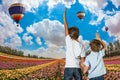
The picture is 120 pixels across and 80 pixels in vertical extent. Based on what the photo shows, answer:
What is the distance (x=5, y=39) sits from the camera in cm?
1402

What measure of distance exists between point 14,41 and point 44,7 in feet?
4.65

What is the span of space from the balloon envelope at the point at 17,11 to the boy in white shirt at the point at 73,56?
697cm

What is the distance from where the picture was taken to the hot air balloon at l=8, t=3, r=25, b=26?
13.6 meters

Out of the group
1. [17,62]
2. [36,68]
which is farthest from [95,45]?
[17,62]

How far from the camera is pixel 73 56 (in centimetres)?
655

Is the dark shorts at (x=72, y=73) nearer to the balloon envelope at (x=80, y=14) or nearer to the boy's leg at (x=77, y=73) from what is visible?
the boy's leg at (x=77, y=73)

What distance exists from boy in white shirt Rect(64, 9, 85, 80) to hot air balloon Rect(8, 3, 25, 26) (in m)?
6.97

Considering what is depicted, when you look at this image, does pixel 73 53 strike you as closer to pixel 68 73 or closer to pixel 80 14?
pixel 68 73

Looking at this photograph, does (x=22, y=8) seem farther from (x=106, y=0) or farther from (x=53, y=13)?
(x=106, y=0)

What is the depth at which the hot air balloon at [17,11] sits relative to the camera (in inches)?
535

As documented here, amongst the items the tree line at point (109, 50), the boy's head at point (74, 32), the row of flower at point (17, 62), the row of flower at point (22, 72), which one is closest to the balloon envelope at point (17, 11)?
the tree line at point (109, 50)

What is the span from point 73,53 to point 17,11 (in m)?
7.54

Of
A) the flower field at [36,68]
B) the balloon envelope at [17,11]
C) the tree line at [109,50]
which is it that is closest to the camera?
the flower field at [36,68]

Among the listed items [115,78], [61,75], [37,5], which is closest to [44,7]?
[37,5]
